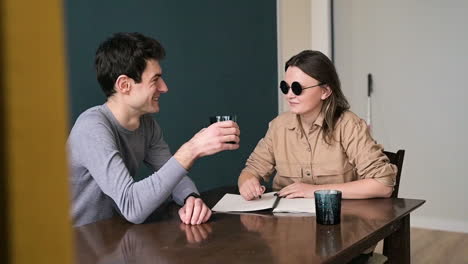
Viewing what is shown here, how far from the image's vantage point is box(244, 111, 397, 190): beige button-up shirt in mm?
1924

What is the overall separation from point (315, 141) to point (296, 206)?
17.9 inches

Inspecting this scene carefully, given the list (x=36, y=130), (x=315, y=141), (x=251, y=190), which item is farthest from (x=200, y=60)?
(x=36, y=130)

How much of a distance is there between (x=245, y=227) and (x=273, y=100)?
2357 millimetres

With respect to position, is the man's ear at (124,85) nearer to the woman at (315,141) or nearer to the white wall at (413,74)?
the woman at (315,141)

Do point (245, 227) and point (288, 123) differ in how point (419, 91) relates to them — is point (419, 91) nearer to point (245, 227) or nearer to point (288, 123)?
point (288, 123)

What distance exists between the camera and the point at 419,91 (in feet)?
12.9

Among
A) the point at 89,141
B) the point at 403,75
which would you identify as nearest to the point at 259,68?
the point at 403,75

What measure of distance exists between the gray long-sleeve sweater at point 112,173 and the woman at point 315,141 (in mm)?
403

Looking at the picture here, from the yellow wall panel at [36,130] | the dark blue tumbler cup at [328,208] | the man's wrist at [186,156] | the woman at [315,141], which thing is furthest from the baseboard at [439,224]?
the yellow wall panel at [36,130]

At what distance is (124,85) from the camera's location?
1876mm

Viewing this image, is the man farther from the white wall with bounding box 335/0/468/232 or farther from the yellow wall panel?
the white wall with bounding box 335/0/468/232

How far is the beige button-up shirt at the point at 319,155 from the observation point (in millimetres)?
1924

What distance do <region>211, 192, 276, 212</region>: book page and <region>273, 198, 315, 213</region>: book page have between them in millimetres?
35

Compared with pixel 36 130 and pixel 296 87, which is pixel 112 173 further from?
pixel 36 130
